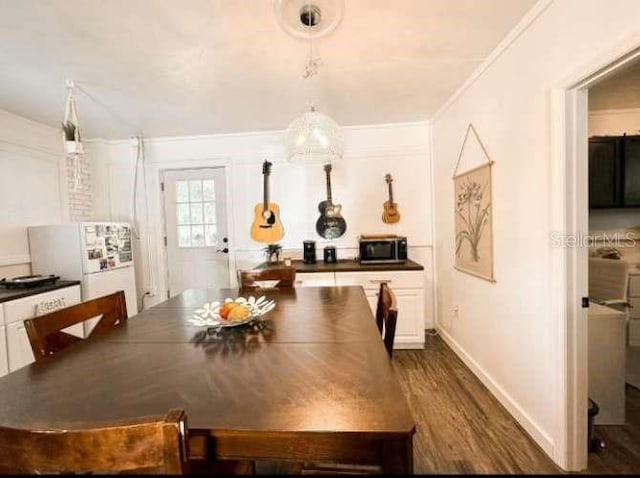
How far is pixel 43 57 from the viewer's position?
6.59 feet

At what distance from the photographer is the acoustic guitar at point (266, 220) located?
3.66 m

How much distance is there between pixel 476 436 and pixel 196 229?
335 centimetres

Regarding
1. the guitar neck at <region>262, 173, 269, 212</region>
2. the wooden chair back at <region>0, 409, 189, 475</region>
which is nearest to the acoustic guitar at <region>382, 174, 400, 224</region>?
the guitar neck at <region>262, 173, 269, 212</region>

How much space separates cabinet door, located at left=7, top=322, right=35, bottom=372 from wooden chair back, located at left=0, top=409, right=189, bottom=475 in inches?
90.8

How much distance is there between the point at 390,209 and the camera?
3635mm

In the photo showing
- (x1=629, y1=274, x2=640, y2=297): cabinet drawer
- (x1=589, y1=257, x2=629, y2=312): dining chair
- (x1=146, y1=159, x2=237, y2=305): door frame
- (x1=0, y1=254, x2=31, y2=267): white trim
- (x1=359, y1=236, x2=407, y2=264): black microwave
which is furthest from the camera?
(x1=146, y1=159, x2=237, y2=305): door frame

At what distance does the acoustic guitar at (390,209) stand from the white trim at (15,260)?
349 centimetres

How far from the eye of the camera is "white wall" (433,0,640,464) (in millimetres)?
1474

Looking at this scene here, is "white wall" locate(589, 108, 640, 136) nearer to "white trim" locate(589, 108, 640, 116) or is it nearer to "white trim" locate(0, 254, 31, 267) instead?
"white trim" locate(589, 108, 640, 116)

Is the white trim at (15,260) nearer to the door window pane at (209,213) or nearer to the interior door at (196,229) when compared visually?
the interior door at (196,229)

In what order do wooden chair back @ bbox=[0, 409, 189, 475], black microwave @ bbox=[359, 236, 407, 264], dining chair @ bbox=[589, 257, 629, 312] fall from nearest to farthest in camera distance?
1. wooden chair back @ bbox=[0, 409, 189, 475]
2. dining chair @ bbox=[589, 257, 629, 312]
3. black microwave @ bbox=[359, 236, 407, 264]

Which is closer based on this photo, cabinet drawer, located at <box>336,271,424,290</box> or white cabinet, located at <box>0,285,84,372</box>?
white cabinet, located at <box>0,285,84,372</box>

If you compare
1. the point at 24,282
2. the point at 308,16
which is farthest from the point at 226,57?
the point at 24,282

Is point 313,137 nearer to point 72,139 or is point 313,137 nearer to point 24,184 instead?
point 72,139
